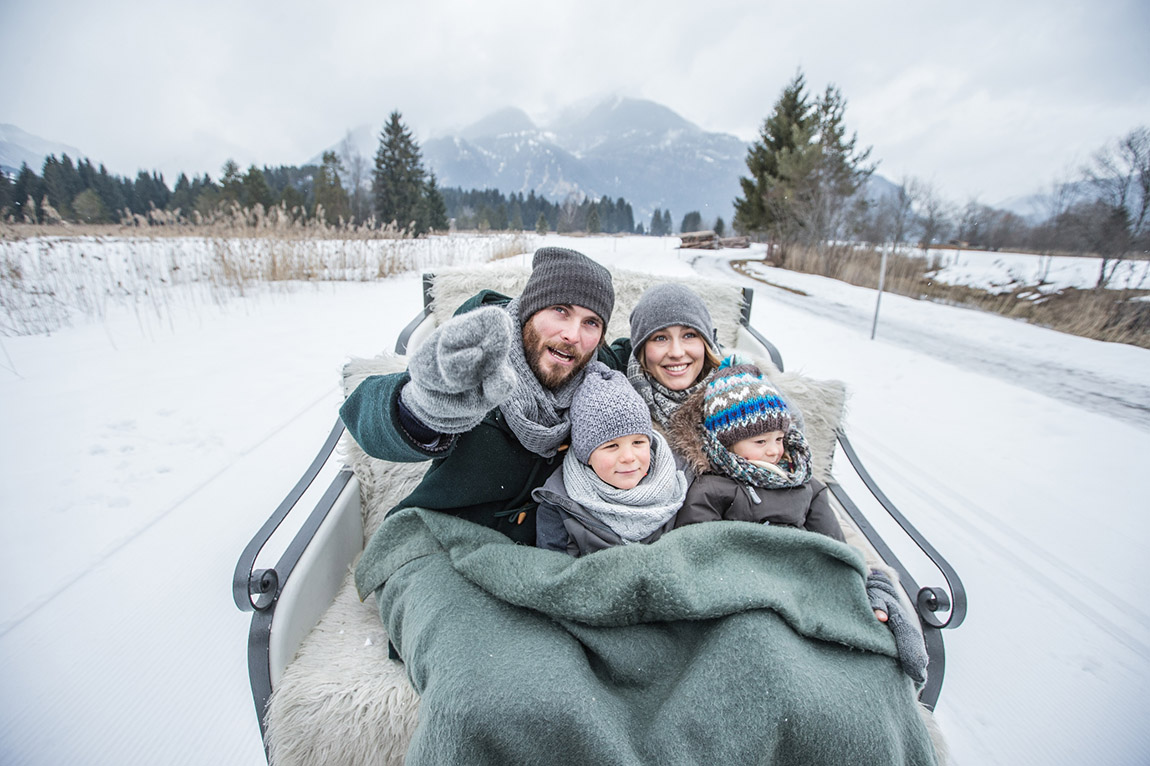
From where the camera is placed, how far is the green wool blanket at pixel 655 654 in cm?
90

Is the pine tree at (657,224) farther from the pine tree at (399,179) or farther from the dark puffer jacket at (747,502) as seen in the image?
the dark puffer jacket at (747,502)

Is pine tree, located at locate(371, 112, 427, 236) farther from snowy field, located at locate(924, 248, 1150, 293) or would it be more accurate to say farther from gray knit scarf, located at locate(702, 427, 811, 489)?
gray knit scarf, located at locate(702, 427, 811, 489)

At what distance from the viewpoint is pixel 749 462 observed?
4.90 ft

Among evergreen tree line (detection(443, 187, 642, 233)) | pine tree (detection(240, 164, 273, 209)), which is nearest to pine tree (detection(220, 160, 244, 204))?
pine tree (detection(240, 164, 273, 209))

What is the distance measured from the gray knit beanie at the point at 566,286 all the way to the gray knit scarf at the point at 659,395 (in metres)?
0.40

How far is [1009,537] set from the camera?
2.42m

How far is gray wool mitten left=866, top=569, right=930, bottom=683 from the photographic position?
3.46 ft

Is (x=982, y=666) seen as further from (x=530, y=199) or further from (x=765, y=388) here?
(x=530, y=199)

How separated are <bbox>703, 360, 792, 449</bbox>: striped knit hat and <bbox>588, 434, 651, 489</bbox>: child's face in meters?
0.37

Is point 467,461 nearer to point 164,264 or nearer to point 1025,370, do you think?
point 1025,370

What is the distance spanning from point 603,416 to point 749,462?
56 cm

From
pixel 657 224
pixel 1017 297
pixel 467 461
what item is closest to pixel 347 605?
pixel 467 461

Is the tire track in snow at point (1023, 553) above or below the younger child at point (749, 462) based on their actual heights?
below

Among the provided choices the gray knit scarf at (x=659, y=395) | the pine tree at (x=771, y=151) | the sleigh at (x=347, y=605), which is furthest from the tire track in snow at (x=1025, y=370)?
the pine tree at (x=771, y=151)
